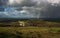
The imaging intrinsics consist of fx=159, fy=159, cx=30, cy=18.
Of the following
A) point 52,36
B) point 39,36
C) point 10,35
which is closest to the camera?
point 10,35

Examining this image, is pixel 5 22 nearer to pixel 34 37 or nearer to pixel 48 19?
pixel 34 37

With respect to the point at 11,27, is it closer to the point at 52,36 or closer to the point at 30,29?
the point at 30,29

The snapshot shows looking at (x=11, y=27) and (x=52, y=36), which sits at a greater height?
(x=11, y=27)

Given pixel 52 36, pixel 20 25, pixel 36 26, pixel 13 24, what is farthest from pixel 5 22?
pixel 52 36

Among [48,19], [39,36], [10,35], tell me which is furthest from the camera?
[48,19]

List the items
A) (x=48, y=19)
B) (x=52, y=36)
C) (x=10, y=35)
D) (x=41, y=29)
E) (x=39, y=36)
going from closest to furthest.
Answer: (x=10, y=35)
(x=39, y=36)
(x=52, y=36)
(x=41, y=29)
(x=48, y=19)

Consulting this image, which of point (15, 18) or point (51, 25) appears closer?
point (15, 18)

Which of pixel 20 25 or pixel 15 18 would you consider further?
pixel 20 25

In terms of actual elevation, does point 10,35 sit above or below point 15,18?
below

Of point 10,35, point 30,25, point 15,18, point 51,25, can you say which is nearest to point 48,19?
point 51,25
